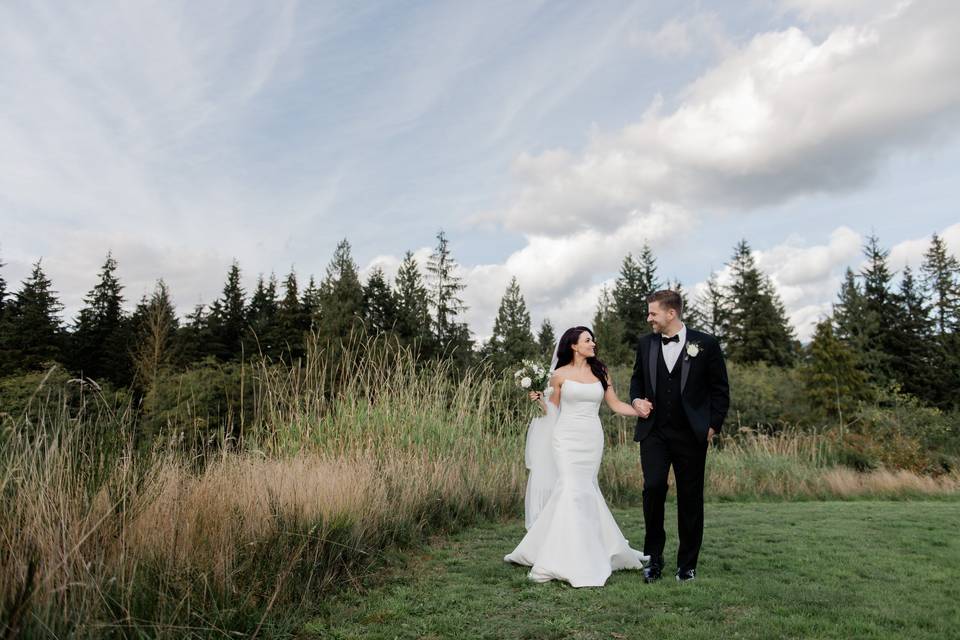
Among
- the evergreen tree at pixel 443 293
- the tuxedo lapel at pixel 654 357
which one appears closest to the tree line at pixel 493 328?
the evergreen tree at pixel 443 293

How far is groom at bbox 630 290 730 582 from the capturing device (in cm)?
504

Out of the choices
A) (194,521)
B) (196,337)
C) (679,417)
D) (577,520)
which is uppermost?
(196,337)

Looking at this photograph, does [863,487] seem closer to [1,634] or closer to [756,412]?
[756,412]

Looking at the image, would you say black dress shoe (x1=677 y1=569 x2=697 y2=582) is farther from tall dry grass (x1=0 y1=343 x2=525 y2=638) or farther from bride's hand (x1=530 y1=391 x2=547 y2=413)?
tall dry grass (x1=0 y1=343 x2=525 y2=638)

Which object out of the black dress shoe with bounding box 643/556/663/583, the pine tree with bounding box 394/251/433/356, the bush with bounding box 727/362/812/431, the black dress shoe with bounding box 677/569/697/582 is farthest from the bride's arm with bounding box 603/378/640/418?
the pine tree with bounding box 394/251/433/356

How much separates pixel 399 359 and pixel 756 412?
17332mm

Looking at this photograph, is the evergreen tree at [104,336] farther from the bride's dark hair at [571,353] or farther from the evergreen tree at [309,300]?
the bride's dark hair at [571,353]

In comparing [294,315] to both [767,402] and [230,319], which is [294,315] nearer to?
[230,319]

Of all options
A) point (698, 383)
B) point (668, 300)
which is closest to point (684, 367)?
point (698, 383)

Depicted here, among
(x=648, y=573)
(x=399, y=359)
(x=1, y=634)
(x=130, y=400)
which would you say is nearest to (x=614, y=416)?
(x=399, y=359)

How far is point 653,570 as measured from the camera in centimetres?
514

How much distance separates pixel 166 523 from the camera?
152 inches

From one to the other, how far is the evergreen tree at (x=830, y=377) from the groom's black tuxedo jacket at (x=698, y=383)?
24.5 metres

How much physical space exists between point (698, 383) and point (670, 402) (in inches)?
9.8
